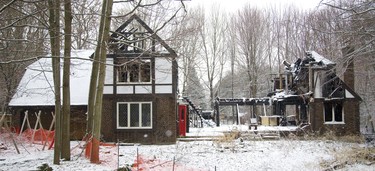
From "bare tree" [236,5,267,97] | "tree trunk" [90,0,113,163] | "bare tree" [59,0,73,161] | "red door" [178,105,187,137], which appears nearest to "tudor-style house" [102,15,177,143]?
"red door" [178,105,187,137]

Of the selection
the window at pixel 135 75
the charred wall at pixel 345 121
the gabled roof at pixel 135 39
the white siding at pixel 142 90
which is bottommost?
the charred wall at pixel 345 121

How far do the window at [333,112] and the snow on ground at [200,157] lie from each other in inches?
170

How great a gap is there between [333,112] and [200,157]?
39.5ft

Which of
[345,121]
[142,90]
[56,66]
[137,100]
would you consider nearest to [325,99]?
[345,121]

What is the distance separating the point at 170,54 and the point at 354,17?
34.7 feet

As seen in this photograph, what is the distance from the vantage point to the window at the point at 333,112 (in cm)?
2368

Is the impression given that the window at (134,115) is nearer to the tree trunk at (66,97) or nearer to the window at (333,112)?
the tree trunk at (66,97)

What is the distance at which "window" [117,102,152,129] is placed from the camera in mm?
20375

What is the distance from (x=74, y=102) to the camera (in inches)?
835

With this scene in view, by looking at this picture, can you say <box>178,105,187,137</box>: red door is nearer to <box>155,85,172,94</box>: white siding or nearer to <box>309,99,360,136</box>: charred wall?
<box>155,85,172,94</box>: white siding

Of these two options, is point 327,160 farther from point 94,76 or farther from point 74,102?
point 74,102

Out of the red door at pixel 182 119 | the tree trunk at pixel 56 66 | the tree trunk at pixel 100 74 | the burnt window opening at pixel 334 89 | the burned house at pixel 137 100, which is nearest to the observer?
the tree trunk at pixel 56 66

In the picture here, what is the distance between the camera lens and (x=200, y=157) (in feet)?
50.7

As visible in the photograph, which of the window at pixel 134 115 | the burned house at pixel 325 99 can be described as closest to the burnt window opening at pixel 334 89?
the burned house at pixel 325 99
